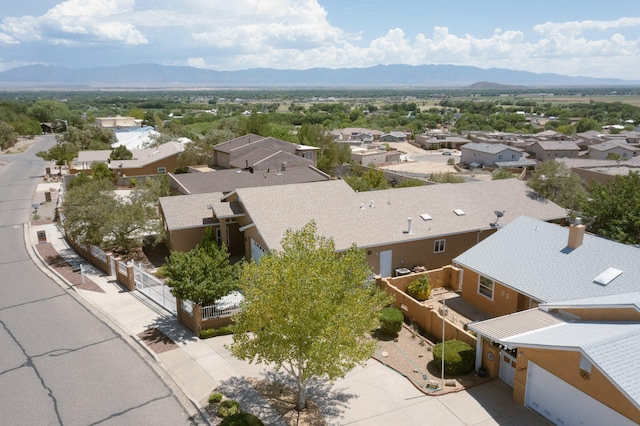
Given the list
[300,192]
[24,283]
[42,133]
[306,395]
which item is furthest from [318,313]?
[42,133]

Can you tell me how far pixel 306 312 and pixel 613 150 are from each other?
95064mm

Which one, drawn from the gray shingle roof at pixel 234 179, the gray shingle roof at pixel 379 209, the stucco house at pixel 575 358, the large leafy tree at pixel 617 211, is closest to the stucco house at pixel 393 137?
the gray shingle roof at pixel 234 179

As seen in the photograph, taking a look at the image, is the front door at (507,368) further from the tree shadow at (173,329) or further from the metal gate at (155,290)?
the metal gate at (155,290)

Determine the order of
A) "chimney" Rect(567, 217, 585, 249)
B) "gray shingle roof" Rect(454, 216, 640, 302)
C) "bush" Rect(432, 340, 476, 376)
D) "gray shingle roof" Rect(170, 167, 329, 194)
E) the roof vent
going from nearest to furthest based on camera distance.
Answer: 1. "bush" Rect(432, 340, 476, 376)
2. the roof vent
3. "gray shingle roof" Rect(454, 216, 640, 302)
4. "chimney" Rect(567, 217, 585, 249)
5. "gray shingle roof" Rect(170, 167, 329, 194)

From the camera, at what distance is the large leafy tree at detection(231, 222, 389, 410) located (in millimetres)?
13750

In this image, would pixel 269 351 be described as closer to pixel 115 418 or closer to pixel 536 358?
pixel 115 418

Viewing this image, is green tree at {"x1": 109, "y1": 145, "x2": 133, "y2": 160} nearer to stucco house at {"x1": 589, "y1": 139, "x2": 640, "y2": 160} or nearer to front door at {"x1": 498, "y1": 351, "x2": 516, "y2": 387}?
front door at {"x1": 498, "y1": 351, "x2": 516, "y2": 387}

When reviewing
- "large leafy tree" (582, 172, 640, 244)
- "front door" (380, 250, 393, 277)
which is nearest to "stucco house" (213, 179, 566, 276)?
"front door" (380, 250, 393, 277)

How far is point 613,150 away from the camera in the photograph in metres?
90.0

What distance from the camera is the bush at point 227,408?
Result: 623 inches

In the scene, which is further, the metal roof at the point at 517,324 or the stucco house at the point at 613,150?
the stucco house at the point at 613,150

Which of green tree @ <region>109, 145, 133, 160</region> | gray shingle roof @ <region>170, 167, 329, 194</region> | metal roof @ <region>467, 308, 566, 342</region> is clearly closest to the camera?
metal roof @ <region>467, 308, 566, 342</region>

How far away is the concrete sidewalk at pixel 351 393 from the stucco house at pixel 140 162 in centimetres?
4284

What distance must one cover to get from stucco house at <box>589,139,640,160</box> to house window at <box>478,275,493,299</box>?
258 feet
